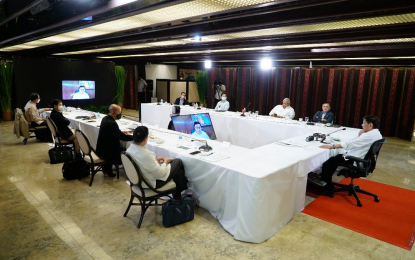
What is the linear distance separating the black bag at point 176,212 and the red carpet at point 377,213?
1.50 m

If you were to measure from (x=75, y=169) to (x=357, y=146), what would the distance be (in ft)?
13.6

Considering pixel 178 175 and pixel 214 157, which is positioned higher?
pixel 214 157

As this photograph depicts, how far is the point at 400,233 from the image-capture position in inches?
121

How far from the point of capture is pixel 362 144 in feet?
12.1

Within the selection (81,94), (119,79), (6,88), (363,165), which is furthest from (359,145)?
(119,79)

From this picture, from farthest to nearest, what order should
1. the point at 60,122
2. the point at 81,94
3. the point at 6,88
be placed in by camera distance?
the point at 81,94 → the point at 6,88 → the point at 60,122

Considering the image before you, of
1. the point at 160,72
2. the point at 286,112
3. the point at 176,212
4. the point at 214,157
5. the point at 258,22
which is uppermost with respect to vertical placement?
the point at 258,22

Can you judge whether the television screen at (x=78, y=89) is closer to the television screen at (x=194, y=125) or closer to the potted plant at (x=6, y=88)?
the potted plant at (x=6, y=88)

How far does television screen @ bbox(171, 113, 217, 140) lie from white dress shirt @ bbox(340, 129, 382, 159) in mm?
2446

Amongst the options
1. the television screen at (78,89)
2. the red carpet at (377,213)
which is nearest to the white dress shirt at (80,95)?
the television screen at (78,89)

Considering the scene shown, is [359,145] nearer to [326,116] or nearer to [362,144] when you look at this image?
[362,144]

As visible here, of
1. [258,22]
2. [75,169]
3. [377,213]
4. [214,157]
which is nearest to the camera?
[214,157]

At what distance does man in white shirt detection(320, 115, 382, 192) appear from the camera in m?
3.67

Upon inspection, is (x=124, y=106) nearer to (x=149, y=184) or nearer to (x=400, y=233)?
(x=149, y=184)
